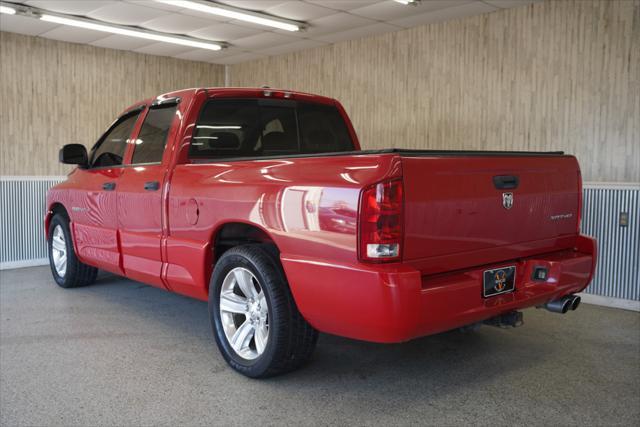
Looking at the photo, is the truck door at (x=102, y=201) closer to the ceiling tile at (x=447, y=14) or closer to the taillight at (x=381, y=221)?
the taillight at (x=381, y=221)

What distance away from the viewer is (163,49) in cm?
861

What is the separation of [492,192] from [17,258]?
6.42m

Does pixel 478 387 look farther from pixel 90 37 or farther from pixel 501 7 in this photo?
pixel 90 37

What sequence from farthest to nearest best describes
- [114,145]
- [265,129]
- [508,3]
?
[508,3], [114,145], [265,129]

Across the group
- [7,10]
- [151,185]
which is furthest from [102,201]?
[7,10]

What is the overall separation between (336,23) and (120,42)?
3.14m

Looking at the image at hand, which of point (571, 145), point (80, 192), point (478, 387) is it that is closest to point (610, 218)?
point (571, 145)

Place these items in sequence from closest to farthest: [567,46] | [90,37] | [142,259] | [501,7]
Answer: [142,259] < [567,46] < [501,7] < [90,37]

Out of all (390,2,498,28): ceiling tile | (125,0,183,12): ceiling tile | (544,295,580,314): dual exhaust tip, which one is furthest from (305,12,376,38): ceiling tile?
(544,295,580,314): dual exhaust tip

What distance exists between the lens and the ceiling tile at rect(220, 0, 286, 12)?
615 centimetres

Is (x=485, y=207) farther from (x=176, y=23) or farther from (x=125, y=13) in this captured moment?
(x=176, y=23)

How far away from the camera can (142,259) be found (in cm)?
407

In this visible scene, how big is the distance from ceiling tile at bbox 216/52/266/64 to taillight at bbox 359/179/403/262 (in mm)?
7067

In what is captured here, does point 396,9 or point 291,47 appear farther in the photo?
point 291,47
